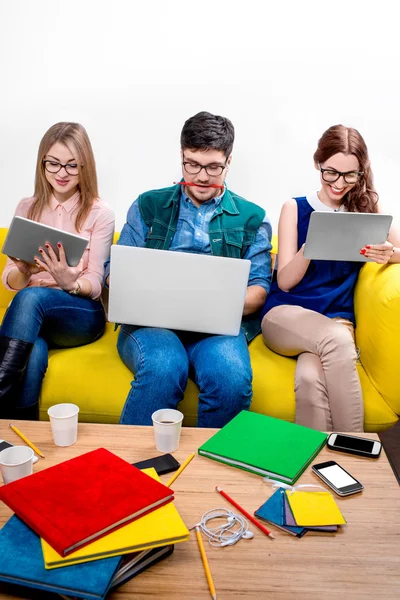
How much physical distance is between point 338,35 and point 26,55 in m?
1.30

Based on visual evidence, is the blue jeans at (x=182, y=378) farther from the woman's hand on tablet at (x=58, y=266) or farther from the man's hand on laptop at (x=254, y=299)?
the woman's hand on tablet at (x=58, y=266)

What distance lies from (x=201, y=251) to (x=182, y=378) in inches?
19.7

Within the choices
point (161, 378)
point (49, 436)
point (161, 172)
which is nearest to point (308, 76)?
point (161, 172)

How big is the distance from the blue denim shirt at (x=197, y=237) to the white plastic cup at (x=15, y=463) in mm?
967

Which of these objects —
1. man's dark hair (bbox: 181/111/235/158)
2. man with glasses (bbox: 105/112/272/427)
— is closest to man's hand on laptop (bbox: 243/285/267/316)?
man with glasses (bbox: 105/112/272/427)

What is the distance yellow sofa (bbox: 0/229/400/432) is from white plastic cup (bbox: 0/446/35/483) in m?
0.64

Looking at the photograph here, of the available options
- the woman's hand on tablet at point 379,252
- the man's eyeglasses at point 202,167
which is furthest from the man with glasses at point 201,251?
the woman's hand on tablet at point 379,252

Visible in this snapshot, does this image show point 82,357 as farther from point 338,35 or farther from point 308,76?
point 338,35

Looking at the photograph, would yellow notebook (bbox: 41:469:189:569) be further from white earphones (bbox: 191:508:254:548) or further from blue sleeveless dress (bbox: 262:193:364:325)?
blue sleeveless dress (bbox: 262:193:364:325)

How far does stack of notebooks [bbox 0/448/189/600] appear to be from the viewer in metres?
0.86

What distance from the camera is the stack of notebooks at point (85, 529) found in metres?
0.86

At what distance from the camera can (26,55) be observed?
7.87 ft

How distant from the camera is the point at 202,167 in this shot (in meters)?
1.91

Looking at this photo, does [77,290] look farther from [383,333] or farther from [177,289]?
[383,333]
